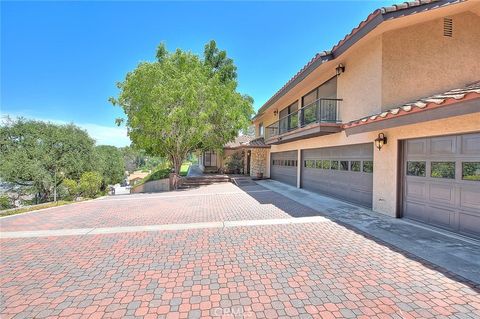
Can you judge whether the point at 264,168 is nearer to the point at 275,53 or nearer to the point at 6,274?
the point at 275,53

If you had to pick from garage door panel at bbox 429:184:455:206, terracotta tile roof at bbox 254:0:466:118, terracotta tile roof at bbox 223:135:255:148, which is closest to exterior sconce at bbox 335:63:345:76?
terracotta tile roof at bbox 254:0:466:118

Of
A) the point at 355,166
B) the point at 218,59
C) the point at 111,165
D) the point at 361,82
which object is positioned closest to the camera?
the point at 361,82

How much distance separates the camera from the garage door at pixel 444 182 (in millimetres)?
5293

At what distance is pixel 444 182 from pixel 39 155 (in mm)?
27353

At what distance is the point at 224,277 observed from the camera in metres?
3.75

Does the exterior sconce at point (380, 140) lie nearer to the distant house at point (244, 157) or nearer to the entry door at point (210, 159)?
the distant house at point (244, 157)

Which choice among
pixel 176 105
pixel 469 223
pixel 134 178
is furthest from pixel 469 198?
pixel 134 178

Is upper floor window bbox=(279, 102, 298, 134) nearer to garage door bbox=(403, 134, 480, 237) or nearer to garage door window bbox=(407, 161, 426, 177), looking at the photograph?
garage door window bbox=(407, 161, 426, 177)

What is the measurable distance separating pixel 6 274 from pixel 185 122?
39.0ft

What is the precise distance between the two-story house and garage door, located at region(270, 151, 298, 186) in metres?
4.00

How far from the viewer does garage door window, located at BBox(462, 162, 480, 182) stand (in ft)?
17.0

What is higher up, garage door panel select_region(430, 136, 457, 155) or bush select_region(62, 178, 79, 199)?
garage door panel select_region(430, 136, 457, 155)

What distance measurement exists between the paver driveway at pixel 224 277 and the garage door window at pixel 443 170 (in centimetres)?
268

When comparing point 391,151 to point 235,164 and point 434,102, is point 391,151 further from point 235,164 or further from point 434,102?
point 235,164
